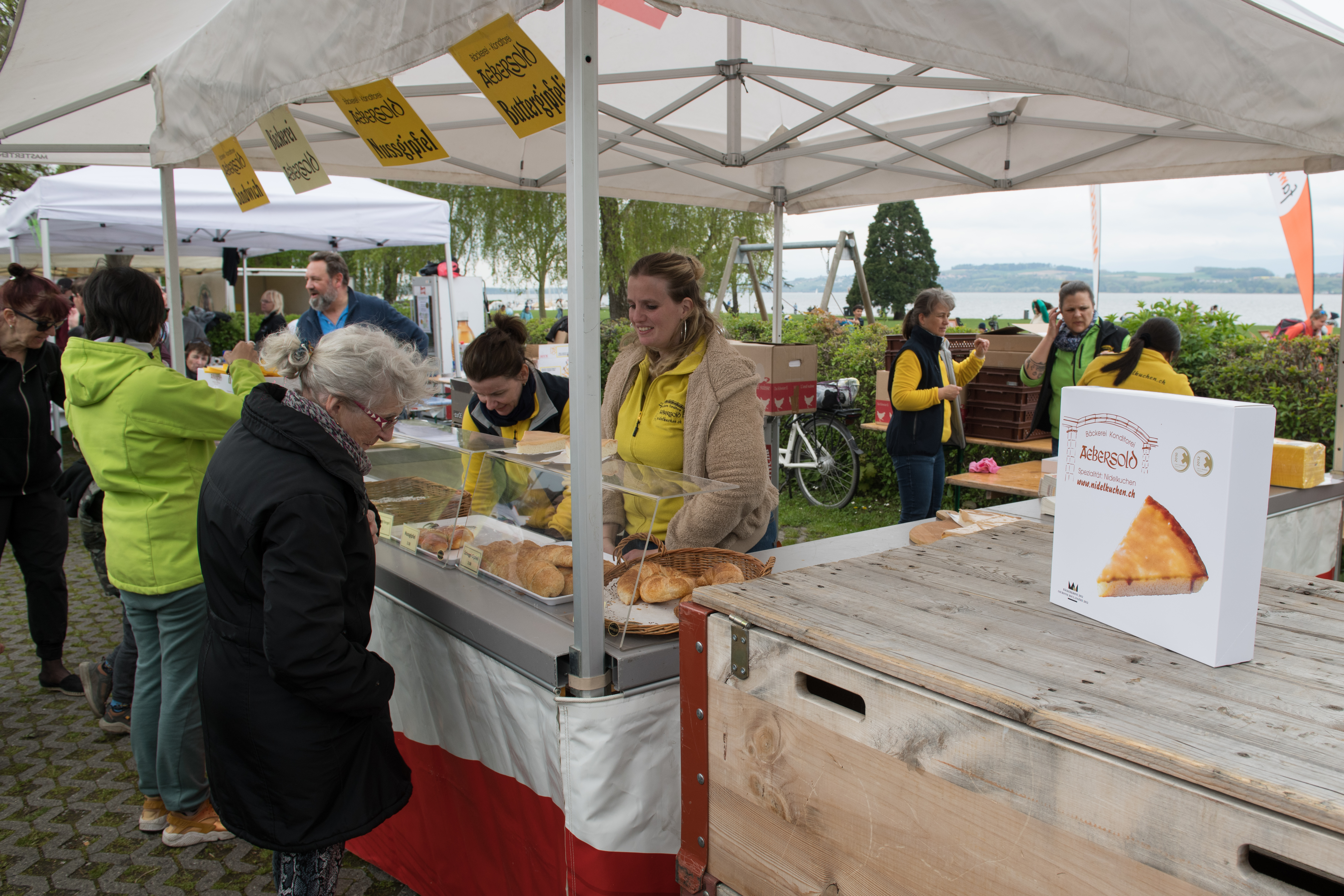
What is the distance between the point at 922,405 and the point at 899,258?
45710mm

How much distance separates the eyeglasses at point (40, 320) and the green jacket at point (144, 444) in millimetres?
1418

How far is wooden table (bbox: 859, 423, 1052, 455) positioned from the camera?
6230 mm

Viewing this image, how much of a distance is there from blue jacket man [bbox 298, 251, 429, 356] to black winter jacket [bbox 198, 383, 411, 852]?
→ 10.6 feet

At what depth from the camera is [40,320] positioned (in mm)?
3812

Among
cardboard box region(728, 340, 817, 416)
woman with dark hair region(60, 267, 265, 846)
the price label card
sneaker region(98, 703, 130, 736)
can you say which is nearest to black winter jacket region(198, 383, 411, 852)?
the price label card

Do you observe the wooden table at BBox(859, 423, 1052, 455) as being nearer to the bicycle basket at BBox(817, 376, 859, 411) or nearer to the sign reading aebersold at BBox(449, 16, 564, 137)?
the bicycle basket at BBox(817, 376, 859, 411)

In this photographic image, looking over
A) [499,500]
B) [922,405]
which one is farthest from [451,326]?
[499,500]

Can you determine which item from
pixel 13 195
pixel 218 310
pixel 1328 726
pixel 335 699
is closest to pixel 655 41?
pixel 335 699

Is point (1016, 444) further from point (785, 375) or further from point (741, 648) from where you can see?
point (741, 648)

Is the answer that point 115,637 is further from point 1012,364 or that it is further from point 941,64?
point 1012,364

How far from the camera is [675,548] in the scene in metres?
2.20

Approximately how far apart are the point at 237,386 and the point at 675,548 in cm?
183

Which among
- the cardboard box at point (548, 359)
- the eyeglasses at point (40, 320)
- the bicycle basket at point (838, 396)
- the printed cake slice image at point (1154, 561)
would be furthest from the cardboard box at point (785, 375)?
the printed cake slice image at point (1154, 561)

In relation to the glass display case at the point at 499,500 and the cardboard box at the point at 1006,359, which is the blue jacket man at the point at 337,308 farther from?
the cardboard box at the point at 1006,359
